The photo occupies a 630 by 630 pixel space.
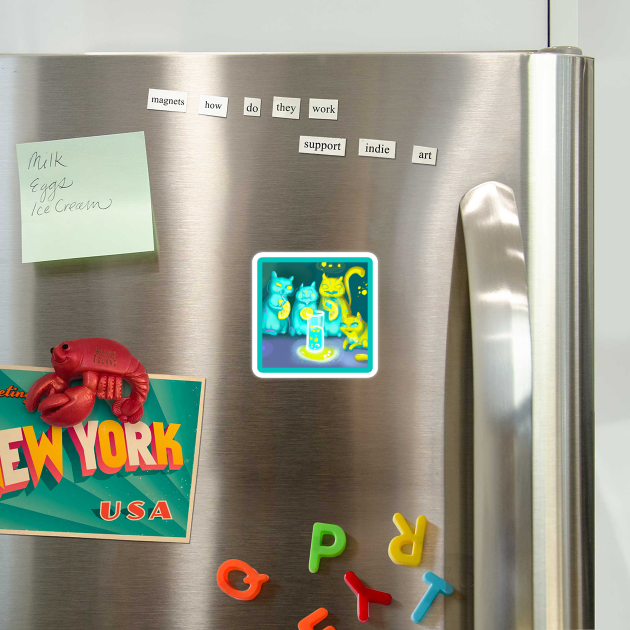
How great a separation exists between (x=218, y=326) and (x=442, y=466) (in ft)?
0.92

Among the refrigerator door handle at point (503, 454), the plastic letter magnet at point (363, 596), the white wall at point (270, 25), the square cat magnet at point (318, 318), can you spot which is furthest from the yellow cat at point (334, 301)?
the white wall at point (270, 25)

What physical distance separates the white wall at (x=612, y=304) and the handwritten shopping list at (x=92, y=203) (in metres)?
0.65

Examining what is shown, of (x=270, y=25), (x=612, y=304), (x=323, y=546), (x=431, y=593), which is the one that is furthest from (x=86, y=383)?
(x=612, y=304)

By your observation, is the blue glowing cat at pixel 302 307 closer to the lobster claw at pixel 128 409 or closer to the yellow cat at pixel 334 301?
the yellow cat at pixel 334 301

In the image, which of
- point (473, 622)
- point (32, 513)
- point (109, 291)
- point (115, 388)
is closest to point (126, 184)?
point (109, 291)

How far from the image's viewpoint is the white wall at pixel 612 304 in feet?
2.29

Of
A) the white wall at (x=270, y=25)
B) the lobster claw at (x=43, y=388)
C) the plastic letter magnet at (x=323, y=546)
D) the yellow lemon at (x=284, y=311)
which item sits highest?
the white wall at (x=270, y=25)

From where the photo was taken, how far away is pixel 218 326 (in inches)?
20.8

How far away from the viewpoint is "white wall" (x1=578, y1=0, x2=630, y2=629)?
0.70m

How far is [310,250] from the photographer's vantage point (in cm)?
53

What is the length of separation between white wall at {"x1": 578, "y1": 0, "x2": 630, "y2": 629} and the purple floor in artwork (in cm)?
44

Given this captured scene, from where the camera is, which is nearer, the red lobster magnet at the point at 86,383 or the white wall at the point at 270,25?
the red lobster magnet at the point at 86,383

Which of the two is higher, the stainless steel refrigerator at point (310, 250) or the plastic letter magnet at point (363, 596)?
the stainless steel refrigerator at point (310, 250)

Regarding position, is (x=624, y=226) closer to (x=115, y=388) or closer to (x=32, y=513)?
(x=115, y=388)
